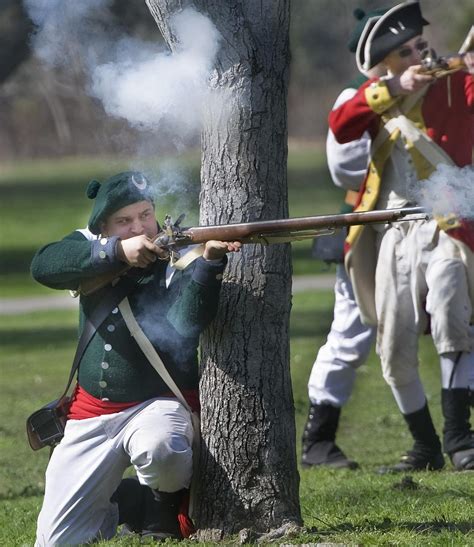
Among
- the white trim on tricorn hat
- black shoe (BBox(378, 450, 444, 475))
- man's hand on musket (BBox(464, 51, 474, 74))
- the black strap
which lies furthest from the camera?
black shoe (BBox(378, 450, 444, 475))

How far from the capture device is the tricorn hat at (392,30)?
6719mm

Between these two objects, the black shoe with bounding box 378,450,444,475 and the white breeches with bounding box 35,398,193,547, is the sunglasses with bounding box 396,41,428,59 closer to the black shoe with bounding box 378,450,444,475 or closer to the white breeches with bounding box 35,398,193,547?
the black shoe with bounding box 378,450,444,475

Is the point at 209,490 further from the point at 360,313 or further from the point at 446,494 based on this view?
the point at 360,313

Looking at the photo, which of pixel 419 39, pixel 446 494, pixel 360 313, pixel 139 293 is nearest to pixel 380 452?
pixel 360 313

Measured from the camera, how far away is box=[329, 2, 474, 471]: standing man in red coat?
21.9ft

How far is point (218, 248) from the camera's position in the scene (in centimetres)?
480

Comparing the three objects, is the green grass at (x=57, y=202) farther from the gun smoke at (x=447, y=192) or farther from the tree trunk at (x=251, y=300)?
the gun smoke at (x=447, y=192)

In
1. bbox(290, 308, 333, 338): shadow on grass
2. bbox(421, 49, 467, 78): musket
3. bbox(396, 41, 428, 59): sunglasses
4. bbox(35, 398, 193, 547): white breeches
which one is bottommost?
bbox(290, 308, 333, 338): shadow on grass

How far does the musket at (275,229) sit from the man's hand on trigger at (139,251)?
3 cm

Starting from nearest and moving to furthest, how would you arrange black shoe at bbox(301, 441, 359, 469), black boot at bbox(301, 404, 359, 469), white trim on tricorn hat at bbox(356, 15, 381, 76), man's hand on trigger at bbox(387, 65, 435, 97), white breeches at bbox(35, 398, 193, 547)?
1. white breeches at bbox(35, 398, 193, 547)
2. man's hand on trigger at bbox(387, 65, 435, 97)
3. white trim on tricorn hat at bbox(356, 15, 381, 76)
4. black shoe at bbox(301, 441, 359, 469)
5. black boot at bbox(301, 404, 359, 469)

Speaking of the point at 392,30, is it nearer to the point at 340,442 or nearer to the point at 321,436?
the point at 321,436

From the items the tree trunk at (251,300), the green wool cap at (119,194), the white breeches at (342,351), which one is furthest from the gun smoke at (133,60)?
the white breeches at (342,351)

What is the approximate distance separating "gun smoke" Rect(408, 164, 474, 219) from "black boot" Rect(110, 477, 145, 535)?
1673 millimetres

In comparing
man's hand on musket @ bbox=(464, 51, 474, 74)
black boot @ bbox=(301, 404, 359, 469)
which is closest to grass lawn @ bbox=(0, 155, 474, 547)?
black boot @ bbox=(301, 404, 359, 469)
